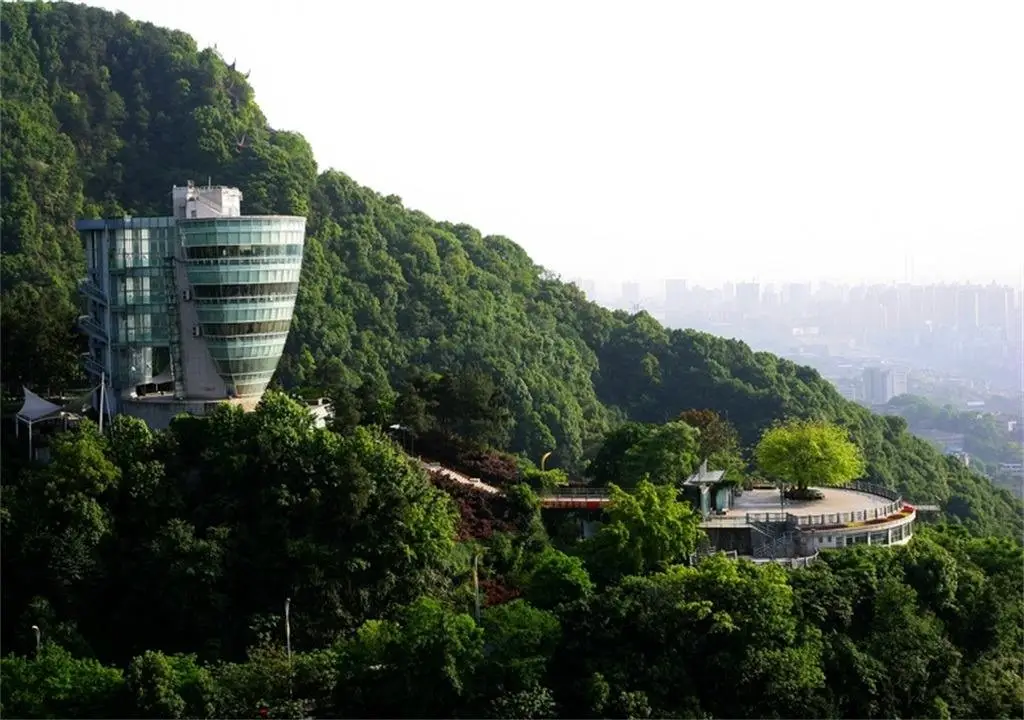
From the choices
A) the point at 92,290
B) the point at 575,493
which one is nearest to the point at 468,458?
the point at 575,493

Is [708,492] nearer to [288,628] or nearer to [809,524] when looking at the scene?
[809,524]

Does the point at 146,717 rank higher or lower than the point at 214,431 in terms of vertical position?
lower

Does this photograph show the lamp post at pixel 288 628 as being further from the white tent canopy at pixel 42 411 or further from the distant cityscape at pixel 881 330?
the distant cityscape at pixel 881 330

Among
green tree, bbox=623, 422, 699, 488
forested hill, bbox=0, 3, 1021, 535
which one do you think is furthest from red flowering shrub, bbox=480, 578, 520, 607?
forested hill, bbox=0, 3, 1021, 535

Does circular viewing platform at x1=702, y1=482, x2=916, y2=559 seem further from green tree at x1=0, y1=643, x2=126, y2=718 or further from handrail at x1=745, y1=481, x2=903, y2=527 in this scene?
green tree at x1=0, y1=643, x2=126, y2=718

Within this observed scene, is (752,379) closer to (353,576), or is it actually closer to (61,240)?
(61,240)

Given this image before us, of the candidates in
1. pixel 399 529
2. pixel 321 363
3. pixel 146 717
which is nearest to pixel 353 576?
pixel 399 529
